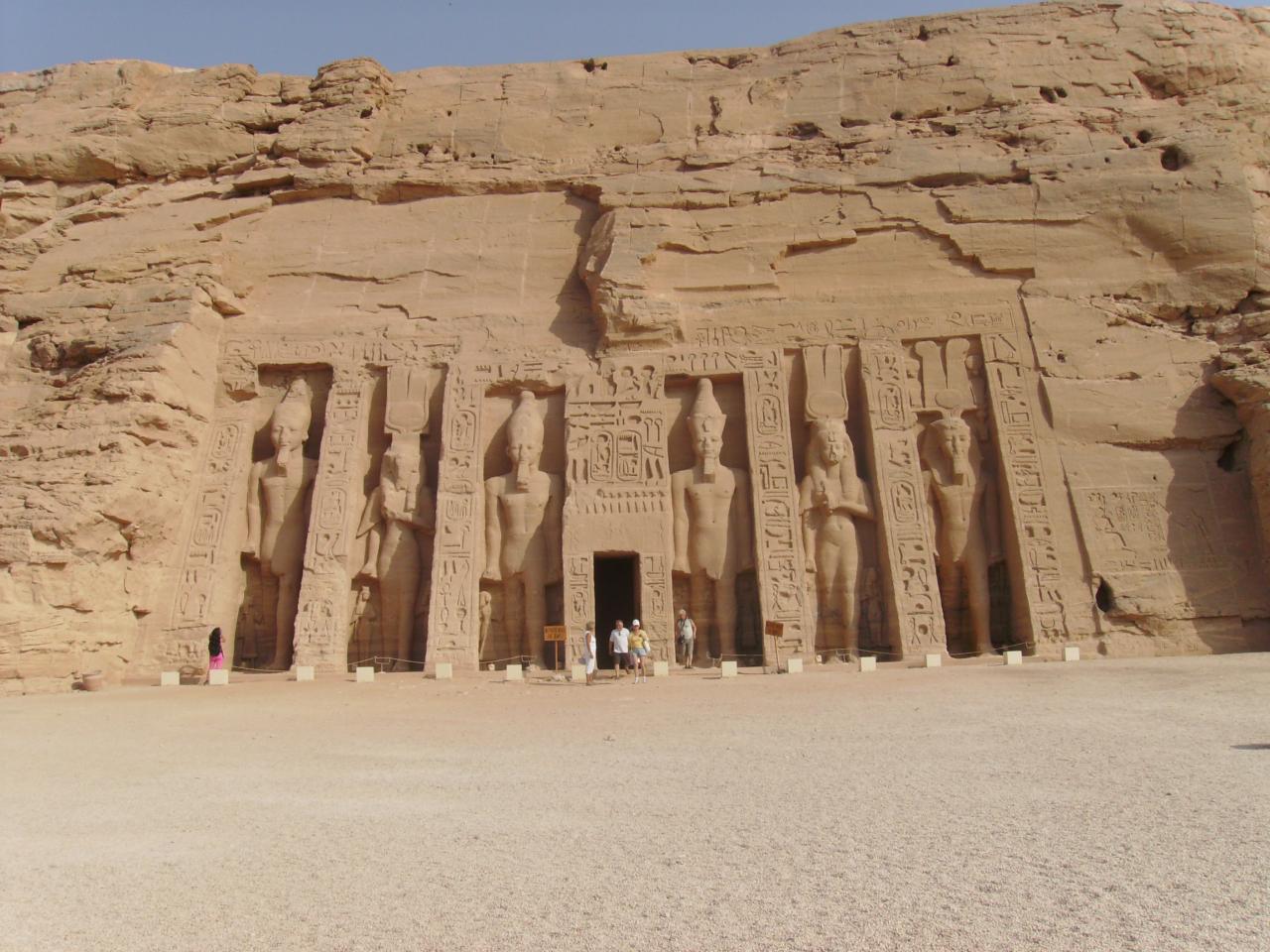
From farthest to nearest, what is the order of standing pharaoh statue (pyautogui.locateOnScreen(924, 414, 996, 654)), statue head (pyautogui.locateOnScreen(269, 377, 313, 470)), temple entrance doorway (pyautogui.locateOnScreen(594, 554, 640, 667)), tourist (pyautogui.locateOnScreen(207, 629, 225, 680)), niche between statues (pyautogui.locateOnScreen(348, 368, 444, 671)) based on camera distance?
temple entrance doorway (pyautogui.locateOnScreen(594, 554, 640, 667)), statue head (pyautogui.locateOnScreen(269, 377, 313, 470)), niche between statues (pyautogui.locateOnScreen(348, 368, 444, 671)), standing pharaoh statue (pyautogui.locateOnScreen(924, 414, 996, 654)), tourist (pyautogui.locateOnScreen(207, 629, 225, 680))

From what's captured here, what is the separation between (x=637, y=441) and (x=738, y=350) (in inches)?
76.8

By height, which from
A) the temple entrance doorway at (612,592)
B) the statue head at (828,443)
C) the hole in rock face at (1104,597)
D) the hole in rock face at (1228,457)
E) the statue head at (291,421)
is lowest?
the hole in rock face at (1104,597)

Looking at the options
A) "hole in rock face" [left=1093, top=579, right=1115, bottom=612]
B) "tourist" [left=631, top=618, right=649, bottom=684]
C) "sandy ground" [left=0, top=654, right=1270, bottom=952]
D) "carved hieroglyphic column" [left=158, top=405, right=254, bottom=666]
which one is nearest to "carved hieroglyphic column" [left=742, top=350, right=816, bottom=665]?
"tourist" [left=631, top=618, right=649, bottom=684]

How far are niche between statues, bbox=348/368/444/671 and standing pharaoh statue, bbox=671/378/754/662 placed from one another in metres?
3.24

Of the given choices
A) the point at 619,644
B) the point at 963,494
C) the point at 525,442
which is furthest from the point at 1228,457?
the point at 525,442

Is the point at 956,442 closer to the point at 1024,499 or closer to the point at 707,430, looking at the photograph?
the point at 1024,499

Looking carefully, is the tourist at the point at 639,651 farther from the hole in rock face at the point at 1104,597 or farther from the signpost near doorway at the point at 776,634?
the hole in rock face at the point at 1104,597

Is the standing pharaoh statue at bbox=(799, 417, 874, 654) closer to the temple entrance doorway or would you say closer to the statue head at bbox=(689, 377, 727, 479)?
the statue head at bbox=(689, 377, 727, 479)

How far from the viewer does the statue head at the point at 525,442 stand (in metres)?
12.5

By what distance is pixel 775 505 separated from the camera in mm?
12195

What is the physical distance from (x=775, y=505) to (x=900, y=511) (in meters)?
1.54

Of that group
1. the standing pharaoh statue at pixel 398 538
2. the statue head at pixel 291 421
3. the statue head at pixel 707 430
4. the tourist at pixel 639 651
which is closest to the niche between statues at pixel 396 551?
the standing pharaoh statue at pixel 398 538

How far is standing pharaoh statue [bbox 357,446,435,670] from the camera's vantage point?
40.6ft

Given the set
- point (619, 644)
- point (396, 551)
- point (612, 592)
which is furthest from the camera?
point (612, 592)
